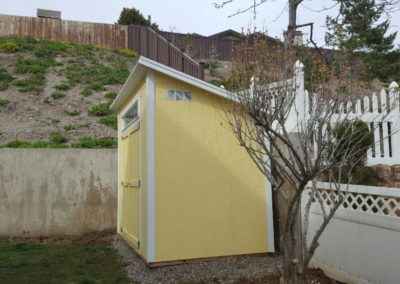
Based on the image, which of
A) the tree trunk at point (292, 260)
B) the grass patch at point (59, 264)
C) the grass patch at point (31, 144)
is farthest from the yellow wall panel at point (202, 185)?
the grass patch at point (31, 144)

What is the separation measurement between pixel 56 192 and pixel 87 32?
1265cm

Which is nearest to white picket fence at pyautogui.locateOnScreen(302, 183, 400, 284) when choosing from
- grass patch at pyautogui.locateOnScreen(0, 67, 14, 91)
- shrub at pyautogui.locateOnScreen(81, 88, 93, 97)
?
shrub at pyautogui.locateOnScreen(81, 88, 93, 97)

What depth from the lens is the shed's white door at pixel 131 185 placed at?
5.83m

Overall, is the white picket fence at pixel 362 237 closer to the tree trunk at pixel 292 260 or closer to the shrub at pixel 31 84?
the tree trunk at pixel 292 260

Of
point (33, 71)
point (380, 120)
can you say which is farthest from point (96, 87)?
point (380, 120)

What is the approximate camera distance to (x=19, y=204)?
731cm

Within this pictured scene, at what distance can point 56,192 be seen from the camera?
24.6 ft

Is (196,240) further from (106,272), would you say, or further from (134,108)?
(134,108)

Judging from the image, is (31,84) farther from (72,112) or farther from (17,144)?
(17,144)

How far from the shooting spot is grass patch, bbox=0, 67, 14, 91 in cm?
1312

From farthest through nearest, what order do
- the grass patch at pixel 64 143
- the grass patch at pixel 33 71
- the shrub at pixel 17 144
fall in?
the grass patch at pixel 33 71 < the grass patch at pixel 64 143 < the shrub at pixel 17 144

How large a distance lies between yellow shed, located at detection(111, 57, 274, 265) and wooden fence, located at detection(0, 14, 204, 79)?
11.3m

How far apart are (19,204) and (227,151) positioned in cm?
456

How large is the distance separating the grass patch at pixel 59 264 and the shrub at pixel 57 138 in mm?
3219
